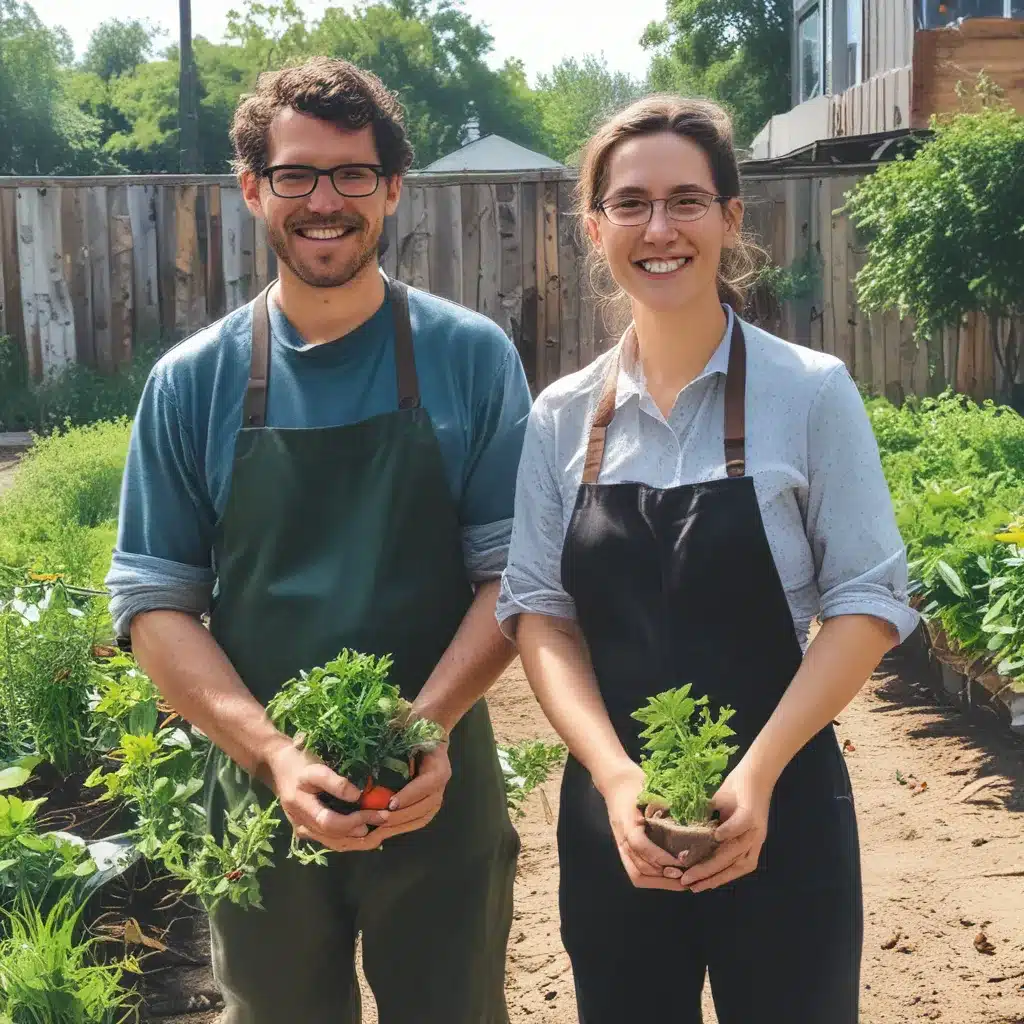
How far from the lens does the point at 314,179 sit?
7.10 ft

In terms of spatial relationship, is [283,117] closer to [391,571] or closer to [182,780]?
[391,571]

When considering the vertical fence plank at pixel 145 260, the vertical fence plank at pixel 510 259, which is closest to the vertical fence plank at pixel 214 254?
the vertical fence plank at pixel 145 260

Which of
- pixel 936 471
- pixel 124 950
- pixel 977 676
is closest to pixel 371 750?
pixel 124 950

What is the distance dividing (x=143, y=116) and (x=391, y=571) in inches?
1840

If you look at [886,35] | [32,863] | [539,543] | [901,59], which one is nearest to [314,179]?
[539,543]

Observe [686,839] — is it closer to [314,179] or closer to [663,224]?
[663,224]

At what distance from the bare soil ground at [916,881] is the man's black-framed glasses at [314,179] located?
1.99 metres

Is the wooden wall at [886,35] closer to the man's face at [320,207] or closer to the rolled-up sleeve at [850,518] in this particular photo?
the man's face at [320,207]

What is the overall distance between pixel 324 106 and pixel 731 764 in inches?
46.8

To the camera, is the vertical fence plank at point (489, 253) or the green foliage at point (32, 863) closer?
the green foliage at point (32, 863)

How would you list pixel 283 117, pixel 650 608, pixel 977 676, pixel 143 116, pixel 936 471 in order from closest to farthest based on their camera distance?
pixel 650 608
pixel 283 117
pixel 977 676
pixel 936 471
pixel 143 116

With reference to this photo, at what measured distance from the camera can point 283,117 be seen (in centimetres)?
218

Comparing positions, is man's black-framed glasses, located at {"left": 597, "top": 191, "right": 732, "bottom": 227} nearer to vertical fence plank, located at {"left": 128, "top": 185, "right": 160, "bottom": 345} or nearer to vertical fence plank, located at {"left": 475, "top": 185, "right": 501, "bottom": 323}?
vertical fence plank, located at {"left": 475, "top": 185, "right": 501, "bottom": 323}

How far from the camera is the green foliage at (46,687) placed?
380 centimetres
